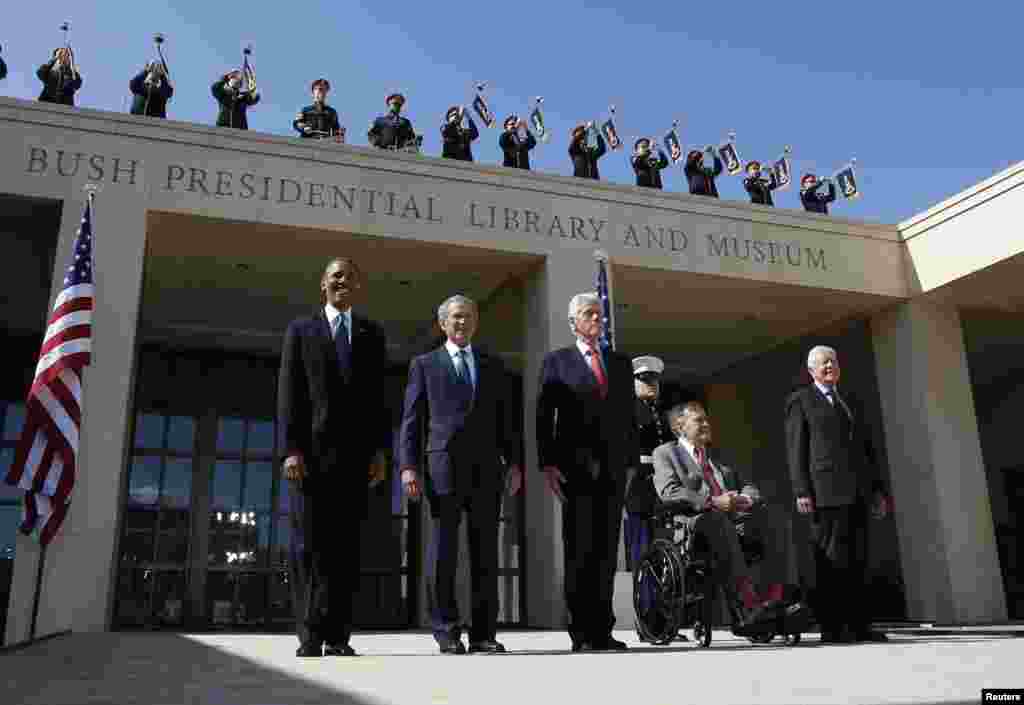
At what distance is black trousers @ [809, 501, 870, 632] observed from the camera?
554 centimetres

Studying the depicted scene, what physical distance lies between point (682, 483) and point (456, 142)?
6.46 metres

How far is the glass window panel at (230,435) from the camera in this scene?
550 inches

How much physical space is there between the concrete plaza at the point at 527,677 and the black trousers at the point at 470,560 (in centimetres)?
35

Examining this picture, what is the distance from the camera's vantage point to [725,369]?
50.6 ft

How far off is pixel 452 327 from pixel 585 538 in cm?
128

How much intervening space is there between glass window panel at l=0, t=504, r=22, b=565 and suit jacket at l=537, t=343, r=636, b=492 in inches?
416

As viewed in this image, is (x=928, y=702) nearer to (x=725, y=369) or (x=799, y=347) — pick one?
(x=799, y=347)

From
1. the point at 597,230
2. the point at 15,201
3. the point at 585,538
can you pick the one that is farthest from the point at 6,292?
the point at 585,538

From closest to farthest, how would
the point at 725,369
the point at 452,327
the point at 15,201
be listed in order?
1. the point at 452,327
2. the point at 15,201
3. the point at 725,369

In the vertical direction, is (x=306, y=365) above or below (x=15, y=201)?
below

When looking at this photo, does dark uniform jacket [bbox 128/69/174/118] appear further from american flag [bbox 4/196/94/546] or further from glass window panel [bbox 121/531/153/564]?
glass window panel [bbox 121/531/153/564]

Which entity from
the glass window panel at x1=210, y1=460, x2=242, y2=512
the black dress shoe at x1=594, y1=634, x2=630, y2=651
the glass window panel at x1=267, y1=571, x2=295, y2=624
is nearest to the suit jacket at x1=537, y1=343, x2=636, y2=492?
the black dress shoe at x1=594, y1=634, x2=630, y2=651

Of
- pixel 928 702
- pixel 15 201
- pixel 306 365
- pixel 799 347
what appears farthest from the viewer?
pixel 799 347

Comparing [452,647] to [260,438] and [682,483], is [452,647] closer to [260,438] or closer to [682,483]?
[682,483]
